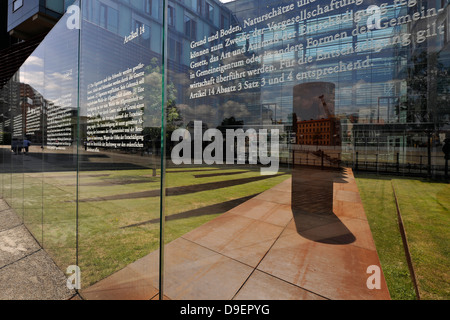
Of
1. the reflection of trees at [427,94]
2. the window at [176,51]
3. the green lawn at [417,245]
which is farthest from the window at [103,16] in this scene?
the window at [176,51]

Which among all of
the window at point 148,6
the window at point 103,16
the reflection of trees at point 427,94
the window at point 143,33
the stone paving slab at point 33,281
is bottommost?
the stone paving slab at point 33,281

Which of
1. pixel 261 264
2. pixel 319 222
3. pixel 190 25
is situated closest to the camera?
pixel 261 264

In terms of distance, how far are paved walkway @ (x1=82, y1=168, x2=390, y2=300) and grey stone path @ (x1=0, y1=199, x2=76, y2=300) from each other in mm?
508

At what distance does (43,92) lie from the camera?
3377 mm

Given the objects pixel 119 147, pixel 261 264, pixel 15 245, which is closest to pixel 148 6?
pixel 119 147

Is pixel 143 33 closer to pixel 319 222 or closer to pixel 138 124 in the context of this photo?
pixel 138 124

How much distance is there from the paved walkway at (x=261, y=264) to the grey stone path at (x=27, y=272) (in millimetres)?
508

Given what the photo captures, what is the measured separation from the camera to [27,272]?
7.69 feet

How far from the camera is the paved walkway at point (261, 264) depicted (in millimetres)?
1767

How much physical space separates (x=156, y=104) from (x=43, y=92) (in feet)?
11.0

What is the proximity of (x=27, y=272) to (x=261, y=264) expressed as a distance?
9.41 ft

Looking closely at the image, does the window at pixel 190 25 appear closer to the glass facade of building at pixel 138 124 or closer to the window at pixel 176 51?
the window at pixel 176 51

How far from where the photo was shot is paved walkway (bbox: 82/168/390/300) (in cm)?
177
